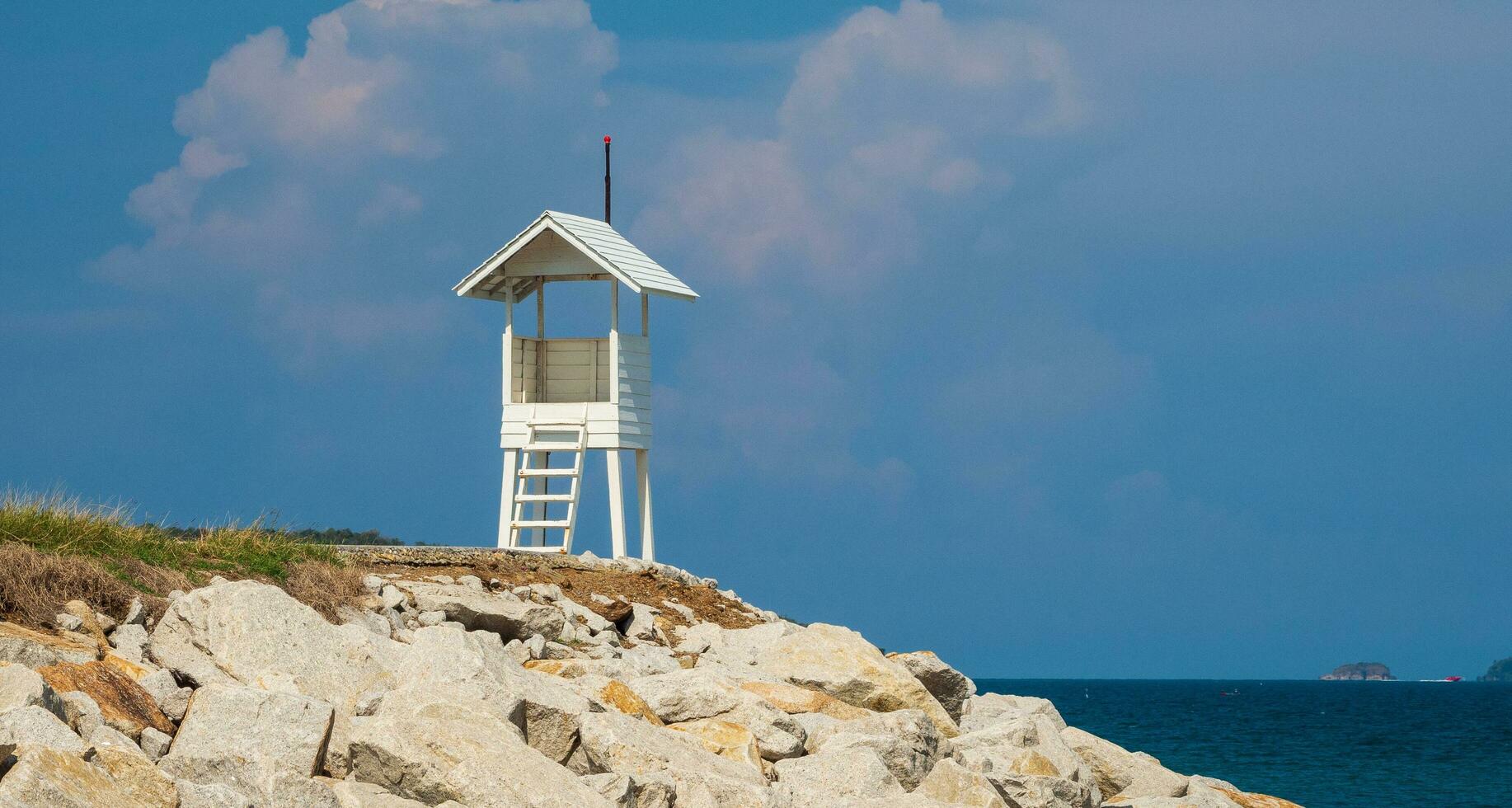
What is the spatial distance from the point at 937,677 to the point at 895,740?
3647mm

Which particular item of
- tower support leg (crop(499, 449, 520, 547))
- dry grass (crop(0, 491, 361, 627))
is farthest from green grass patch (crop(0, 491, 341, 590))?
tower support leg (crop(499, 449, 520, 547))

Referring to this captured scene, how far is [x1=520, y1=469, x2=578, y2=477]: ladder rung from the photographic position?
61.5 feet

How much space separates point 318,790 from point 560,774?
4.17 feet

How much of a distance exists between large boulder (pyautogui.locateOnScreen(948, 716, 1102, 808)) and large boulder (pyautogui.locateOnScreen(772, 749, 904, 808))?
4.51 feet

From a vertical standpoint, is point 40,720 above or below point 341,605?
below

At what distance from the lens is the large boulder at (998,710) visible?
13.8 meters

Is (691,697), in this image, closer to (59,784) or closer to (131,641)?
(131,641)

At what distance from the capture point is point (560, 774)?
7770 millimetres

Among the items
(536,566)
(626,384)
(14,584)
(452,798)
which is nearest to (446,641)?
(452,798)

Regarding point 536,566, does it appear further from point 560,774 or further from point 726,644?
point 560,774

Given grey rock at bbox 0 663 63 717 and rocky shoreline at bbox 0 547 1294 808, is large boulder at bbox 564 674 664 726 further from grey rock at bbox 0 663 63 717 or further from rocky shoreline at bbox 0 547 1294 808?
grey rock at bbox 0 663 63 717

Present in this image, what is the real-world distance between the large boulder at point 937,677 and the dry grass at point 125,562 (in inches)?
198

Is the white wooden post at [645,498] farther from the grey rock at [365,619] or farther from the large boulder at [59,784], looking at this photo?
the large boulder at [59,784]

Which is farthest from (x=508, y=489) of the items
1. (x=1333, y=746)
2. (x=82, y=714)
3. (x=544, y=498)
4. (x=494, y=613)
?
(x=1333, y=746)
